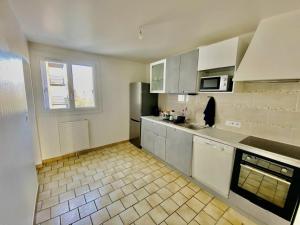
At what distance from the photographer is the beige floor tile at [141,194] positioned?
6.37ft

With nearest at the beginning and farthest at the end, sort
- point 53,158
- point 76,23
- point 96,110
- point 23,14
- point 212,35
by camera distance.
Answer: point 23,14 → point 76,23 → point 212,35 → point 53,158 → point 96,110

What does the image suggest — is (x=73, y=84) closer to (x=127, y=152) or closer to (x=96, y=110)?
(x=96, y=110)

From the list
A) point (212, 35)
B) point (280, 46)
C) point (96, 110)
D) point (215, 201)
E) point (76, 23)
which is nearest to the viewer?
point (280, 46)

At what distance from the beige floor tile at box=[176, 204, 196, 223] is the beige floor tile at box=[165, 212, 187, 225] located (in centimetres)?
5

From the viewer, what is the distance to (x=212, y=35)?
2029 mm

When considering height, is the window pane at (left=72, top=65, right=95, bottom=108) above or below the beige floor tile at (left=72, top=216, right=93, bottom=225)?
above

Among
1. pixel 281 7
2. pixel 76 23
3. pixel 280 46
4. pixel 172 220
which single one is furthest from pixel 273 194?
pixel 76 23

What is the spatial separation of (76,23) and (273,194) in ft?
10.0

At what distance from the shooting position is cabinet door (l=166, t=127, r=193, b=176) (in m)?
2.25

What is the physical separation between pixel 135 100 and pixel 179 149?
5.79ft

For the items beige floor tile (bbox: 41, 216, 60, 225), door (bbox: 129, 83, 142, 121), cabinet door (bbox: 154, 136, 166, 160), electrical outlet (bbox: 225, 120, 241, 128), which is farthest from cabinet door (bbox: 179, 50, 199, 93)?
beige floor tile (bbox: 41, 216, 60, 225)

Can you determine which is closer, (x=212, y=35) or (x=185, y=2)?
(x=185, y=2)

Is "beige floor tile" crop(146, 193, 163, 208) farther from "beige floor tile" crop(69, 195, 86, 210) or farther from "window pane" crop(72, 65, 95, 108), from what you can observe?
"window pane" crop(72, 65, 95, 108)

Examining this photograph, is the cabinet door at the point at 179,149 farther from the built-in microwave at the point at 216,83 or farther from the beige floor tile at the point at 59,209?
the beige floor tile at the point at 59,209
